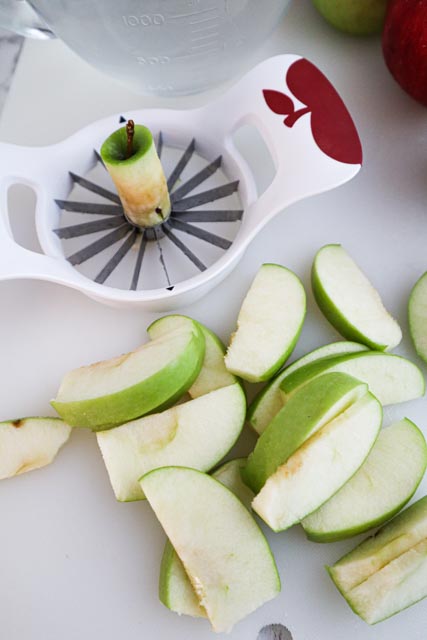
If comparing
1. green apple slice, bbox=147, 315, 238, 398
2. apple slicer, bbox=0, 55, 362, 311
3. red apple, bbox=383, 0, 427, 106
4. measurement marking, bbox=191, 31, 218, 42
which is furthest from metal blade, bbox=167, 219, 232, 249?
red apple, bbox=383, 0, 427, 106

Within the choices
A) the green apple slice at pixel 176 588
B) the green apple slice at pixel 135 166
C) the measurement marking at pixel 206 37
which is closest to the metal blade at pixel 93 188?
the green apple slice at pixel 135 166

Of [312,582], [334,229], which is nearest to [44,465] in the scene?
[312,582]

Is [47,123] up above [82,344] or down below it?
above

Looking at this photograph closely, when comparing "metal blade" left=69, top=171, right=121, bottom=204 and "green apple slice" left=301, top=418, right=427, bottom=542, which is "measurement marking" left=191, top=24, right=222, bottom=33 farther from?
"green apple slice" left=301, top=418, right=427, bottom=542

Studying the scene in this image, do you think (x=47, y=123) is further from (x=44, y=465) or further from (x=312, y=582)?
(x=312, y=582)

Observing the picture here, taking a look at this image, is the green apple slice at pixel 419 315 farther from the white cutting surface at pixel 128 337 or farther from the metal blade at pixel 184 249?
the metal blade at pixel 184 249

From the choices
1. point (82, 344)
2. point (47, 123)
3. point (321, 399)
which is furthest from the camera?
point (47, 123)
